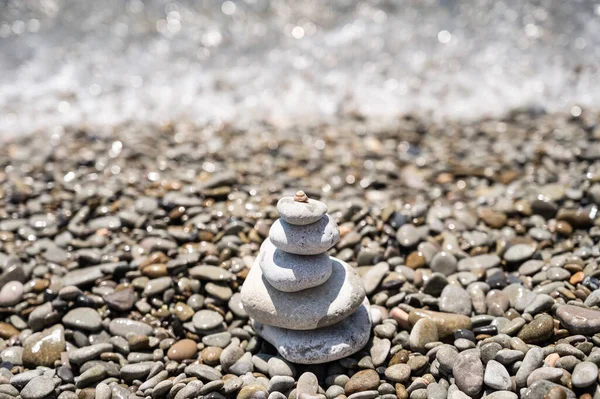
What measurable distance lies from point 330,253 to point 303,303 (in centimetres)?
126

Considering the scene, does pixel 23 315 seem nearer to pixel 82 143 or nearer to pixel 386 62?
pixel 82 143

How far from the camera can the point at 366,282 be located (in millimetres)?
4480

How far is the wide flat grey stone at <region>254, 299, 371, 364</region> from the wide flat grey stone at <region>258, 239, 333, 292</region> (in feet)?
1.38

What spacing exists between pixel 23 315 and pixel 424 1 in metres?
10.1

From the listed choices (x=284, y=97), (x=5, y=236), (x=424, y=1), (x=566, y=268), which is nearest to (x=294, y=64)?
(x=284, y=97)

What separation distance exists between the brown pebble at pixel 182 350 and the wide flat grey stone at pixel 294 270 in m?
0.91

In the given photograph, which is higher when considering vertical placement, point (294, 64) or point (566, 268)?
point (294, 64)

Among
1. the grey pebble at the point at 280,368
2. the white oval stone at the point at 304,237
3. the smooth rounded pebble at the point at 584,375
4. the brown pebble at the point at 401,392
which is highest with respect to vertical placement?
the white oval stone at the point at 304,237

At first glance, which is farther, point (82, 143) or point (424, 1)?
point (424, 1)

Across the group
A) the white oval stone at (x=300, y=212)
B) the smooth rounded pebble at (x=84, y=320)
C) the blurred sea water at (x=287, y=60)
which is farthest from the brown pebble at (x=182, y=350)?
the blurred sea water at (x=287, y=60)

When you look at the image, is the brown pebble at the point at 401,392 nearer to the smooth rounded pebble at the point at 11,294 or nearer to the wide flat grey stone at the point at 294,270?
the wide flat grey stone at the point at 294,270

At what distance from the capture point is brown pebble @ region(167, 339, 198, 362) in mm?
4016

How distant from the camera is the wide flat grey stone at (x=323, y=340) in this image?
149 inches

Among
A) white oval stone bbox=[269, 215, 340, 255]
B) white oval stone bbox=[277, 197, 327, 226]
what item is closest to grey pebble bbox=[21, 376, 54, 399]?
white oval stone bbox=[269, 215, 340, 255]
